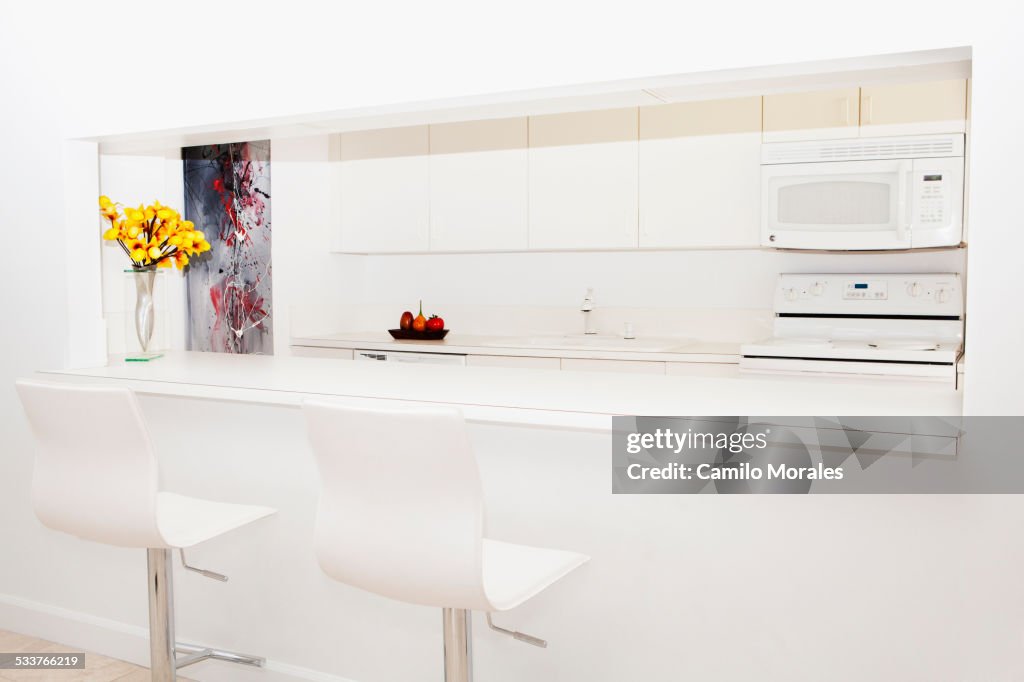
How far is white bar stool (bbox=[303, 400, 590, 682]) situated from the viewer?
→ 154 centimetres

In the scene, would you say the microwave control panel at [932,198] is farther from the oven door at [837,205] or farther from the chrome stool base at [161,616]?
the chrome stool base at [161,616]

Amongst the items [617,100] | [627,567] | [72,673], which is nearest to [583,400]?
[627,567]

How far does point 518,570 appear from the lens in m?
1.72

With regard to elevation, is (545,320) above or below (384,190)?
below

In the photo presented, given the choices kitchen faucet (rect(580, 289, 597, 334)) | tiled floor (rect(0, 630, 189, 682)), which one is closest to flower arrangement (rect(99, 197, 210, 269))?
tiled floor (rect(0, 630, 189, 682))

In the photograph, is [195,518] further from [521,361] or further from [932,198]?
[932,198]

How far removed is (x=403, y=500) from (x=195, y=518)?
784mm

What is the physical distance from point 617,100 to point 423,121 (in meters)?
0.57

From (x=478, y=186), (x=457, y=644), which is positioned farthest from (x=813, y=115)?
(x=457, y=644)

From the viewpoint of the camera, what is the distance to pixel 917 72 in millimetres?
1881

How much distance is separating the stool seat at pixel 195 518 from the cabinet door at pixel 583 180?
2603 mm

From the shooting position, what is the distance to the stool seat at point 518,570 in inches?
63.4

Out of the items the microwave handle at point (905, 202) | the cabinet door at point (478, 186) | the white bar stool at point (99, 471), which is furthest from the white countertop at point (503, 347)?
the white bar stool at point (99, 471)

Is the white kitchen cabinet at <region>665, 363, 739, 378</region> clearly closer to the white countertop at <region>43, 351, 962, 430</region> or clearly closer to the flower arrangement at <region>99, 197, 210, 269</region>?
the white countertop at <region>43, 351, 962, 430</region>
